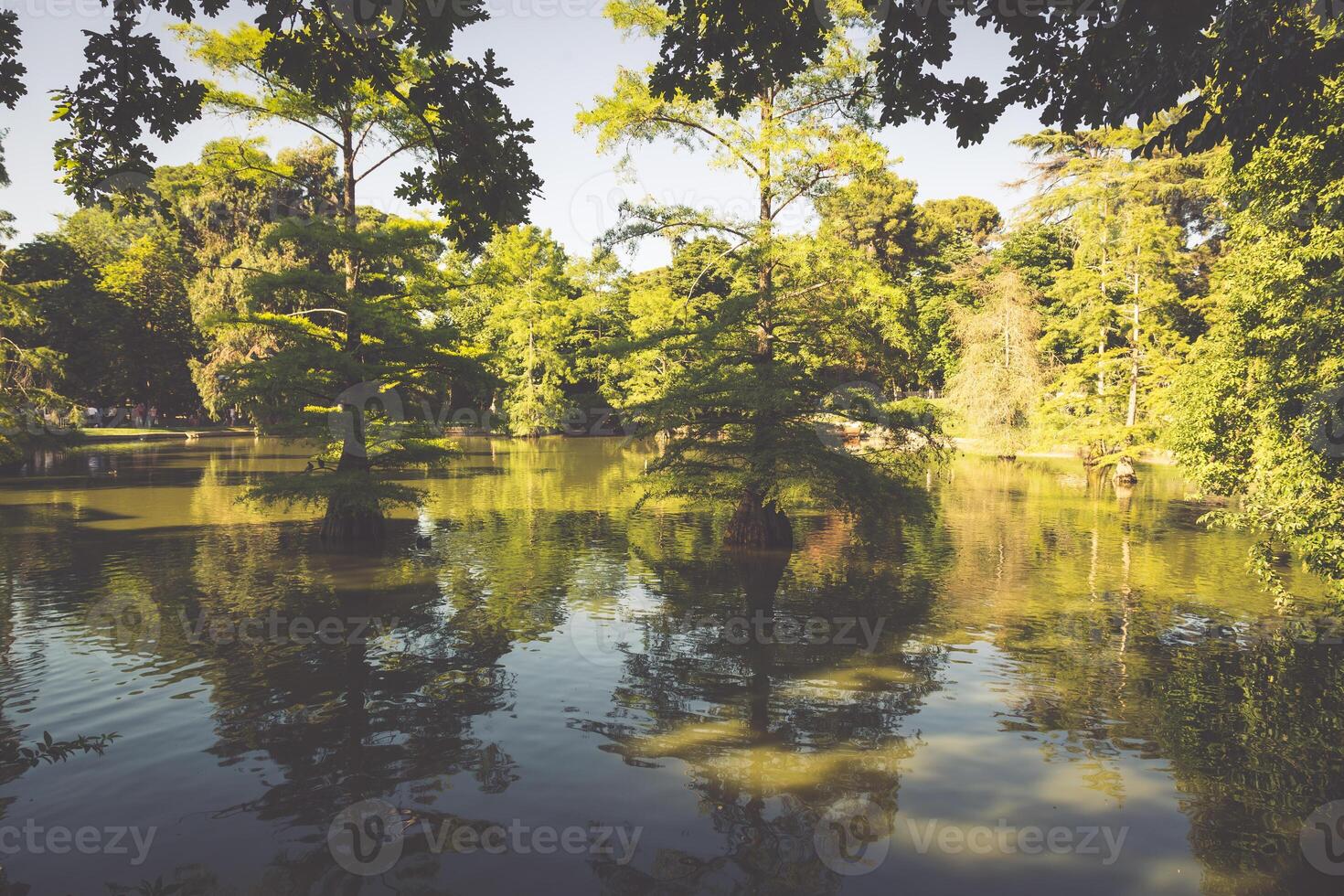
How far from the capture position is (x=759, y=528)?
19.4 meters

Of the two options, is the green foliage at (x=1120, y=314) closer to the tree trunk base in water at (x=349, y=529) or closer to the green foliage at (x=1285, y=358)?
the green foliage at (x=1285, y=358)

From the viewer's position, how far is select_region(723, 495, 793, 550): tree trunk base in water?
1933 cm

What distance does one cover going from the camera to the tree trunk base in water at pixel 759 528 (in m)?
19.3

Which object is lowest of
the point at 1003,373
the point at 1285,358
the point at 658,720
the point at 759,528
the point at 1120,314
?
the point at 658,720

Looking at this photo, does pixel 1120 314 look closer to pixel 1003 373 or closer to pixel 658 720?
pixel 1003 373

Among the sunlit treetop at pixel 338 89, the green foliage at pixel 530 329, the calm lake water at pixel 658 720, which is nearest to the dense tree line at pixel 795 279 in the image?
the sunlit treetop at pixel 338 89

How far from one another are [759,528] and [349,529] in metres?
10.2

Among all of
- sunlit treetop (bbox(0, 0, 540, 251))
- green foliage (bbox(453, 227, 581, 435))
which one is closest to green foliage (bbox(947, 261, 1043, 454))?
green foliage (bbox(453, 227, 581, 435))

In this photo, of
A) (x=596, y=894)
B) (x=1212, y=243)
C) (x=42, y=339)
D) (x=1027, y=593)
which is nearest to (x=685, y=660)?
(x=596, y=894)

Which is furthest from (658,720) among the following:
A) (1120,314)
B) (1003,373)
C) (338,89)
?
(1003,373)

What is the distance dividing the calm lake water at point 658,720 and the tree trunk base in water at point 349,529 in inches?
24.3

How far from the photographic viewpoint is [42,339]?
171 ft

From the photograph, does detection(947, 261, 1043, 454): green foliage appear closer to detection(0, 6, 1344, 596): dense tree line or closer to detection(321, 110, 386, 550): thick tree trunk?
detection(0, 6, 1344, 596): dense tree line

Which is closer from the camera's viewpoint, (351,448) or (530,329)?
(351,448)
